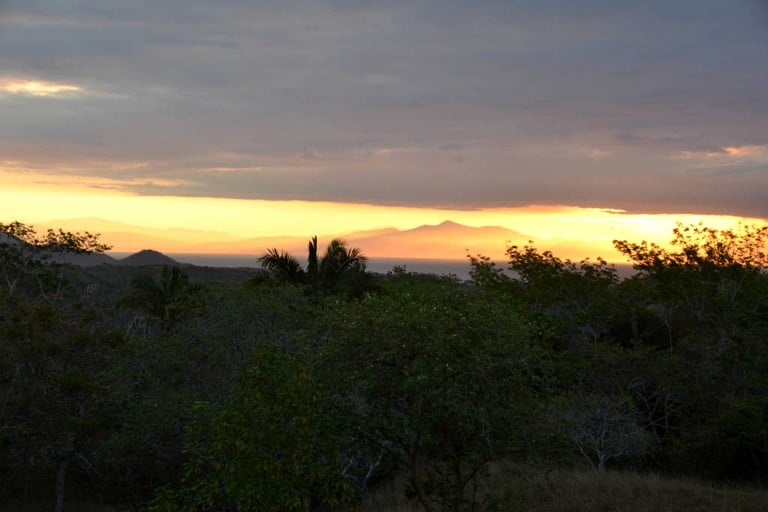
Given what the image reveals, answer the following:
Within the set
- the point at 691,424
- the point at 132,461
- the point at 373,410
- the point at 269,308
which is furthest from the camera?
the point at 691,424

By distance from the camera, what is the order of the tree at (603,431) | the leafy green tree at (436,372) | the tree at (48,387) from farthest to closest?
1. the tree at (603,431)
2. the tree at (48,387)
3. the leafy green tree at (436,372)

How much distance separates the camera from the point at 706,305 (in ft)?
134

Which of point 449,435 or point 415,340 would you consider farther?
point 449,435

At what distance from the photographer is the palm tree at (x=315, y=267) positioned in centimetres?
3747

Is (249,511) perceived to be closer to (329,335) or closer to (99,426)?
(329,335)

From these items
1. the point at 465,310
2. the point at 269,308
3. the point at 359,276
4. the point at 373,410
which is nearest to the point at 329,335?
the point at 373,410

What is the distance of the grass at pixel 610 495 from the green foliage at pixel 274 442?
7.74 m

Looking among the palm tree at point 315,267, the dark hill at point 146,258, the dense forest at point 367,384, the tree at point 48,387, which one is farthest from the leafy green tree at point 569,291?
the dark hill at point 146,258

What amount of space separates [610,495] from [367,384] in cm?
1117

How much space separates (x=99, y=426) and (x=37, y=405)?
2.08m

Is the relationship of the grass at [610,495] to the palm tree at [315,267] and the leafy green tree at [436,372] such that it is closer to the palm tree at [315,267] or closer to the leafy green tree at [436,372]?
the leafy green tree at [436,372]

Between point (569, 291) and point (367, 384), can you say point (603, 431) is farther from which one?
point (569, 291)

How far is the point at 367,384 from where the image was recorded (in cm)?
1286

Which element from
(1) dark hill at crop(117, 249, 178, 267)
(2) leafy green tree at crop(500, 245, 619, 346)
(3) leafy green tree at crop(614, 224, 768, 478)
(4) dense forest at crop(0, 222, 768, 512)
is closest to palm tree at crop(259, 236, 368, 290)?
(4) dense forest at crop(0, 222, 768, 512)
